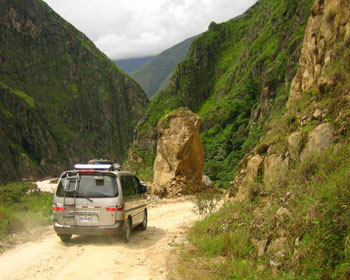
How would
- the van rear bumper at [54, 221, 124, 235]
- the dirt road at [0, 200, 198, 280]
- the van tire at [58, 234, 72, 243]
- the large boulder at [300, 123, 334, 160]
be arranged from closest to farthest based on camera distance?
the dirt road at [0, 200, 198, 280] → the large boulder at [300, 123, 334, 160] → the van rear bumper at [54, 221, 124, 235] → the van tire at [58, 234, 72, 243]

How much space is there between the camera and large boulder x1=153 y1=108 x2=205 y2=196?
23.0 m

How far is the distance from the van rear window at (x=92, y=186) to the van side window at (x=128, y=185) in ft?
1.27

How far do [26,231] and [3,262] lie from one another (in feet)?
11.6

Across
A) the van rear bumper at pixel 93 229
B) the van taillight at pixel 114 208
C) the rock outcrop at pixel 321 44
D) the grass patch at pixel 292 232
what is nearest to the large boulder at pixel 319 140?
the grass patch at pixel 292 232

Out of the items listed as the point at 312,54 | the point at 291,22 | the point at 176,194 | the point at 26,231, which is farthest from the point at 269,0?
the point at 26,231

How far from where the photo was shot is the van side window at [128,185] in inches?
404

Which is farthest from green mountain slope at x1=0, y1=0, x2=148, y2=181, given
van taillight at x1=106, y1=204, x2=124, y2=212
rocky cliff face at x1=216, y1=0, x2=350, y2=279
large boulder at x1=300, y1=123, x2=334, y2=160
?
large boulder at x1=300, y1=123, x2=334, y2=160

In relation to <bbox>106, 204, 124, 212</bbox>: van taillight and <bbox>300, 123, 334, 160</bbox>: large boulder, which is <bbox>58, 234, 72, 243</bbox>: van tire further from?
<bbox>300, 123, 334, 160</bbox>: large boulder

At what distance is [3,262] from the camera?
839cm

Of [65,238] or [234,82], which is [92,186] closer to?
[65,238]

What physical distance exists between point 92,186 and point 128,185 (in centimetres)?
125

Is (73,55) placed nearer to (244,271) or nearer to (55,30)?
(55,30)

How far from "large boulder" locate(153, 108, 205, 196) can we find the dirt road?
1090 cm

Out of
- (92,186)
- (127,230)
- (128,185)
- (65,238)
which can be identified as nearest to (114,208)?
(92,186)
